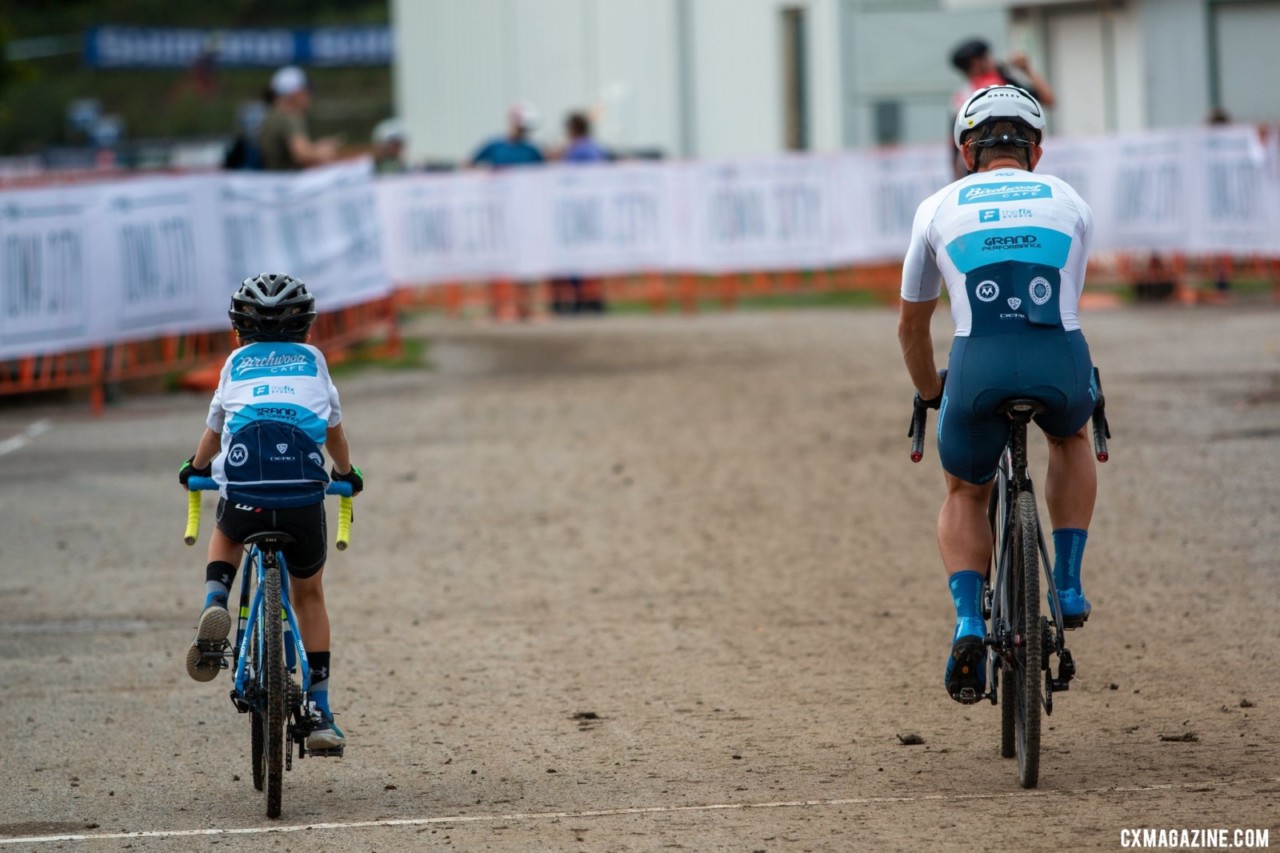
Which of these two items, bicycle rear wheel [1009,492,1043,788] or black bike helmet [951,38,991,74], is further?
black bike helmet [951,38,991,74]

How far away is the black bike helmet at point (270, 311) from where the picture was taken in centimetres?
618

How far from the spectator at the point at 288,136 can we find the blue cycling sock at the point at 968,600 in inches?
520

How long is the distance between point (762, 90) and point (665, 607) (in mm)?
20265

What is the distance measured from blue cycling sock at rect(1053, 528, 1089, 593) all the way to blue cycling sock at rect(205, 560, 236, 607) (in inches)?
101

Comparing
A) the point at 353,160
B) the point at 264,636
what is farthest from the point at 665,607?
the point at 353,160

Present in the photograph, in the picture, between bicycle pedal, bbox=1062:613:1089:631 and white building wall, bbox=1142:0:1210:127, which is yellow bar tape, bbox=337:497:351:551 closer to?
bicycle pedal, bbox=1062:613:1089:631

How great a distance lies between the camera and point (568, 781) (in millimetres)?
6156

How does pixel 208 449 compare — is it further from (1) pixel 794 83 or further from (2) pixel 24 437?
(1) pixel 794 83

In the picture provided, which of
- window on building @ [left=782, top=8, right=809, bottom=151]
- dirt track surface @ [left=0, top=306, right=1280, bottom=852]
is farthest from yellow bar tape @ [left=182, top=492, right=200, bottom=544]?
window on building @ [left=782, top=8, right=809, bottom=151]

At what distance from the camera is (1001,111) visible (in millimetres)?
5941

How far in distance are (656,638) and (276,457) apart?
2617 mm

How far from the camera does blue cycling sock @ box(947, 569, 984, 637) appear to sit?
5.77 meters

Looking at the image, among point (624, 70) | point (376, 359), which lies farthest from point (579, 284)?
point (624, 70)

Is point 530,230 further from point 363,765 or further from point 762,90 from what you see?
point 363,765
